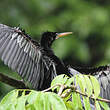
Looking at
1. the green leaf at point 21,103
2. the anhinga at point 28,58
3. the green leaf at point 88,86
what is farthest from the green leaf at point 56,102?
the anhinga at point 28,58

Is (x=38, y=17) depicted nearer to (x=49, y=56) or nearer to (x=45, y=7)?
(x=45, y=7)

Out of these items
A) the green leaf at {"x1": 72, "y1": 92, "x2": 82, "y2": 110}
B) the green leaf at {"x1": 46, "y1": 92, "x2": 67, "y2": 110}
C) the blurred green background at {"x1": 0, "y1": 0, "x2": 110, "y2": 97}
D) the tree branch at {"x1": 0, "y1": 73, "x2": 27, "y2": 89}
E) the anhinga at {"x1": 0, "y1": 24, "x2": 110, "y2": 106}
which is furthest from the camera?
the blurred green background at {"x1": 0, "y1": 0, "x2": 110, "y2": 97}

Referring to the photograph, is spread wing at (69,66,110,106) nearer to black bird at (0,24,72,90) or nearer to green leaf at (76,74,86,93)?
black bird at (0,24,72,90)

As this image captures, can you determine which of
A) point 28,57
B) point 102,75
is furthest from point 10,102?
point 102,75

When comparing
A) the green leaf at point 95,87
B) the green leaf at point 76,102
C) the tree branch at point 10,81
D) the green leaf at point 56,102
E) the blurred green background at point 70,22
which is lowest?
the green leaf at point 56,102

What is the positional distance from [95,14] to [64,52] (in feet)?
4.30

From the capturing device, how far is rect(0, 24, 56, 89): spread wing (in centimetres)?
387

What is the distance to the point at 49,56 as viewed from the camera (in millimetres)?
4016

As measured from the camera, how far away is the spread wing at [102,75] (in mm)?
4141

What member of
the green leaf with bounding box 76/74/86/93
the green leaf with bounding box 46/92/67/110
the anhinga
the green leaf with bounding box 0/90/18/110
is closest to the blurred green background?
the anhinga

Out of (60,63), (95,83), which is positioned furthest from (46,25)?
(95,83)

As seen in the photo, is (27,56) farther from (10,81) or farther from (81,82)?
(81,82)

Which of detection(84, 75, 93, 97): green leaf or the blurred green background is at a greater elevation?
the blurred green background

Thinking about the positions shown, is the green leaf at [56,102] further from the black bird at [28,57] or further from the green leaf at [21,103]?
the black bird at [28,57]
